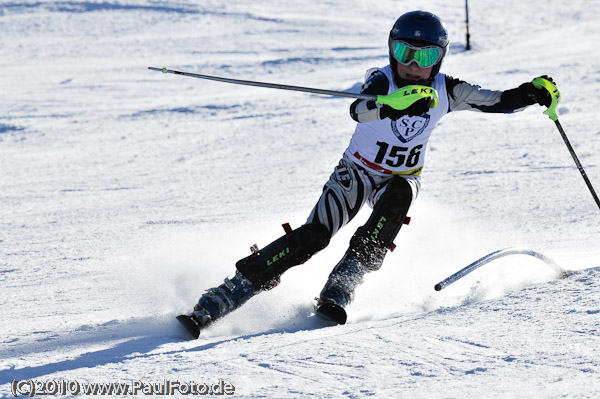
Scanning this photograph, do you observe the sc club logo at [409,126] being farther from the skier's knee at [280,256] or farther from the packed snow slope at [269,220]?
the packed snow slope at [269,220]

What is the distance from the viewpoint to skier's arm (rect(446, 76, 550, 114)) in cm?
421

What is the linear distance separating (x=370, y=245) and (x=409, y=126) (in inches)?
29.4

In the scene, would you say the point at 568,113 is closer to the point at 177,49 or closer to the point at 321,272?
the point at 321,272

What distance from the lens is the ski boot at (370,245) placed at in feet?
13.1

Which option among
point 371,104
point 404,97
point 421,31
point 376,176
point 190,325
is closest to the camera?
A: point 190,325

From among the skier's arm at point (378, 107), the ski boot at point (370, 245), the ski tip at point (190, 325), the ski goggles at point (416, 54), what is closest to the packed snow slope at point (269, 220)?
the ski tip at point (190, 325)

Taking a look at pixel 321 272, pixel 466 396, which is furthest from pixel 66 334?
pixel 466 396

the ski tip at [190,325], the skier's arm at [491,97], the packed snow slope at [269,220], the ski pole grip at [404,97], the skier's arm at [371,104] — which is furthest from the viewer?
the skier's arm at [491,97]

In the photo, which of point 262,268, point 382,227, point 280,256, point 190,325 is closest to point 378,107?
point 382,227

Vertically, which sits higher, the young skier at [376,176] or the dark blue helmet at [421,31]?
the dark blue helmet at [421,31]

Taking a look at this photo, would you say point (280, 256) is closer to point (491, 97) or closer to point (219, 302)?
point (219, 302)

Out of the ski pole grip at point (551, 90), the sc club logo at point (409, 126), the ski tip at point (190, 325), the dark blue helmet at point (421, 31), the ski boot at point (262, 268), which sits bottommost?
the ski tip at point (190, 325)

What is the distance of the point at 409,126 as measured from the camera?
4.27m

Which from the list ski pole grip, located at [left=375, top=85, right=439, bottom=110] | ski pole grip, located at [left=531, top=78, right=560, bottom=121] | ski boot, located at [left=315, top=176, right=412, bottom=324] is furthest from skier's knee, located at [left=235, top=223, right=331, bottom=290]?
ski pole grip, located at [left=531, top=78, right=560, bottom=121]
